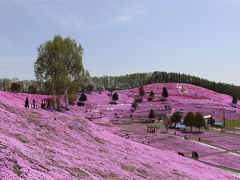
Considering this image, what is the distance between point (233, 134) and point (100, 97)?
244ft

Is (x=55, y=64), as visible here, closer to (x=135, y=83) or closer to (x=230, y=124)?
(x=230, y=124)

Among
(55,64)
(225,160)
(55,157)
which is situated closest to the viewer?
(55,157)

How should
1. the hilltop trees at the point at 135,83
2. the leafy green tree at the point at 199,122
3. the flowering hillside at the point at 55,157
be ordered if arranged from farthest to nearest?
the hilltop trees at the point at 135,83
the leafy green tree at the point at 199,122
the flowering hillside at the point at 55,157

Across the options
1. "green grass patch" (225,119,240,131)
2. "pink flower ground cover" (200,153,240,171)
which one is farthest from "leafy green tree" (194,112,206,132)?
"pink flower ground cover" (200,153,240,171)

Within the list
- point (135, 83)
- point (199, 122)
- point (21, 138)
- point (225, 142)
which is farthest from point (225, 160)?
point (135, 83)

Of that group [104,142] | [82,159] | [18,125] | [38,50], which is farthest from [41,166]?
[38,50]

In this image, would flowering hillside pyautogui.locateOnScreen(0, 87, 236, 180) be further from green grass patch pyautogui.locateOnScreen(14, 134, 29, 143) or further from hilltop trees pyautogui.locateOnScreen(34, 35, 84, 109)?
hilltop trees pyautogui.locateOnScreen(34, 35, 84, 109)

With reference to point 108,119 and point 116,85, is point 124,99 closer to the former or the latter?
point 108,119

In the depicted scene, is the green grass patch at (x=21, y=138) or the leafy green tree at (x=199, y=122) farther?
the leafy green tree at (x=199, y=122)

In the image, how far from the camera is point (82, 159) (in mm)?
17516

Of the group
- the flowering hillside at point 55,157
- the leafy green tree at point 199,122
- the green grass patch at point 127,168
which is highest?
the flowering hillside at point 55,157

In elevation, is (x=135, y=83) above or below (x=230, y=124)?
above

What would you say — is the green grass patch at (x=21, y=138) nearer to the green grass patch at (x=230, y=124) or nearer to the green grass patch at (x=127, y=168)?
the green grass patch at (x=127, y=168)

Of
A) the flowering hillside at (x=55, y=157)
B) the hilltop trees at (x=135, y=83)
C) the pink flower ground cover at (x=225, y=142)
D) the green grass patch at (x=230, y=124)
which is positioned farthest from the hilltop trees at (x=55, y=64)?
the hilltop trees at (x=135, y=83)
